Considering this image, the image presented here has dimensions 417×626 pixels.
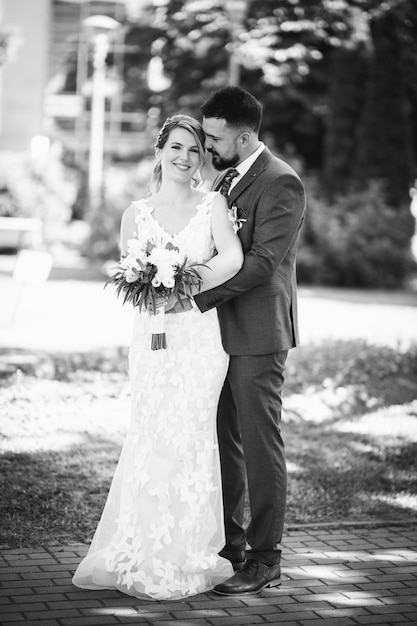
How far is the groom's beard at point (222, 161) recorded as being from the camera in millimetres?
4594

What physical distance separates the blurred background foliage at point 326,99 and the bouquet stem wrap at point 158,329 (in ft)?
43.1

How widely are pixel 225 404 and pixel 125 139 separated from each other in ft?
102

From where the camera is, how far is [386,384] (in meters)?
9.36

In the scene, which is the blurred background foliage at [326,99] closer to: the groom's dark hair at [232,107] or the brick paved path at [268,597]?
the groom's dark hair at [232,107]

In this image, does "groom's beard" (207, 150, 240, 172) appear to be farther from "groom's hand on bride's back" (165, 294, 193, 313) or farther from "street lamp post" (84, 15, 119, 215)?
"street lamp post" (84, 15, 119, 215)

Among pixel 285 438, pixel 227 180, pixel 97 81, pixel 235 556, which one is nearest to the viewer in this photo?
pixel 227 180

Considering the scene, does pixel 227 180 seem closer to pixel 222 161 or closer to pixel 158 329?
pixel 222 161

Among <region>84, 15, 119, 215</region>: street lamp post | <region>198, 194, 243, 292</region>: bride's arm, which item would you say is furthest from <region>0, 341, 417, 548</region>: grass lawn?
<region>84, 15, 119, 215</region>: street lamp post

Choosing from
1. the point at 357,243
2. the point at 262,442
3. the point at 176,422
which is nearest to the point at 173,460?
the point at 176,422

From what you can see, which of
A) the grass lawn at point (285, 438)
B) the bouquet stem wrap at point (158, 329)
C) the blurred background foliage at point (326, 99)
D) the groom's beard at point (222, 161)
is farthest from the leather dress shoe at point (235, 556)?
the blurred background foliage at point (326, 99)

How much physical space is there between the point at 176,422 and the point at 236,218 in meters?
1.01

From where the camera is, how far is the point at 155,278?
4254 millimetres

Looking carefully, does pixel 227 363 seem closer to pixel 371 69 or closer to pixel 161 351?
pixel 161 351

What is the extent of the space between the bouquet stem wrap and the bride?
7 centimetres
